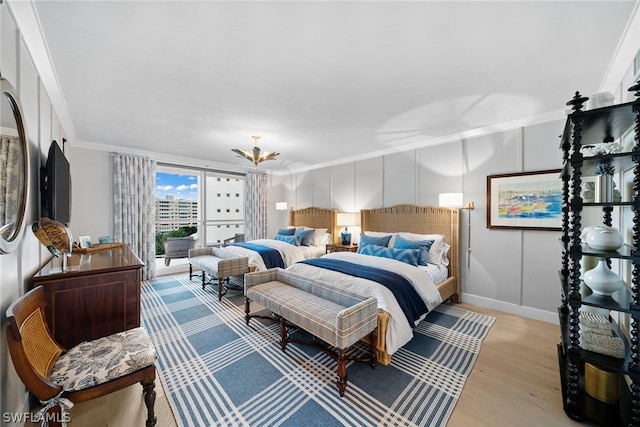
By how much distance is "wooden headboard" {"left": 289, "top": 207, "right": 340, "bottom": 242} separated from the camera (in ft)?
18.2

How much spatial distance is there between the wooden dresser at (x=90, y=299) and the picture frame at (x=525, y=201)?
4.34 m

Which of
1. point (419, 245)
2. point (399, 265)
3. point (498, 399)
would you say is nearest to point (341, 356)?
point (498, 399)

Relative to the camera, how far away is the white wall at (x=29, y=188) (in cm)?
134

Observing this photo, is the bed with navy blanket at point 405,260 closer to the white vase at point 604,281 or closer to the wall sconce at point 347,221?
the wall sconce at point 347,221

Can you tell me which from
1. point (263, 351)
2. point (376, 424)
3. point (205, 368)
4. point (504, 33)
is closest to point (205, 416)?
point (205, 368)

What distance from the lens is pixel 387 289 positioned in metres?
2.48

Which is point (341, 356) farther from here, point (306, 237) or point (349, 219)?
point (306, 237)

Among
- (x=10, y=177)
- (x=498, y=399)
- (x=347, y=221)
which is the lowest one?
(x=498, y=399)

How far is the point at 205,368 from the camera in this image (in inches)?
86.3

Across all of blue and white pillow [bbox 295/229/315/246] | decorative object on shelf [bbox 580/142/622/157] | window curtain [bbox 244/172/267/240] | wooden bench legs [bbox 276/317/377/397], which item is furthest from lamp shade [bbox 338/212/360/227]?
decorative object on shelf [bbox 580/142/622/157]

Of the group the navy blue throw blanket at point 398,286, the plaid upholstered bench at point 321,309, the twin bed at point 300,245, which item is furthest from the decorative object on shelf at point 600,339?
the twin bed at point 300,245

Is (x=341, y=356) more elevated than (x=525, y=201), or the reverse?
(x=525, y=201)

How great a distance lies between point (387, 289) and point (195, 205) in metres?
5.22

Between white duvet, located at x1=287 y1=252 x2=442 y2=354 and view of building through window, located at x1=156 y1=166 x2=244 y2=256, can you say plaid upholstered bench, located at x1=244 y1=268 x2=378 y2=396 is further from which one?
view of building through window, located at x1=156 y1=166 x2=244 y2=256
